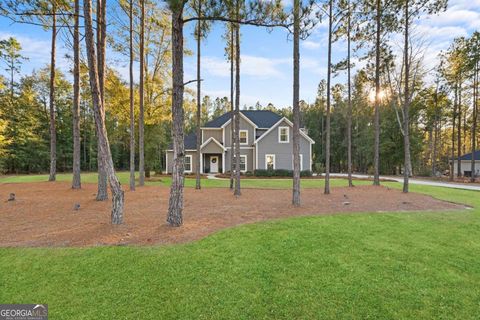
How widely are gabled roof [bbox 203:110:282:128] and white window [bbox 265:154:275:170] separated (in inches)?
166

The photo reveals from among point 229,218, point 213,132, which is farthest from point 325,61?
point 213,132

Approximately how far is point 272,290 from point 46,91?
43810mm

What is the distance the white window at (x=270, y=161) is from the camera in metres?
24.9

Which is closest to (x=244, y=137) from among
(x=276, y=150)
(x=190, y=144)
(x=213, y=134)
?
(x=213, y=134)

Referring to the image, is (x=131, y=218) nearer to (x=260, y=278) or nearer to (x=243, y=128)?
(x=260, y=278)

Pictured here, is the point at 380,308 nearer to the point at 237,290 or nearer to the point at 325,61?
the point at 237,290

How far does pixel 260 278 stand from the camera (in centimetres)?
368

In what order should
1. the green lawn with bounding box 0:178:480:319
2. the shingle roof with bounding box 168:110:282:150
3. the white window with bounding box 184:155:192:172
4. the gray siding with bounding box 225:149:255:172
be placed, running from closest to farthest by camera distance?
1. the green lawn with bounding box 0:178:480:319
2. the gray siding with bounding box 225:149:255:172
3. the white window with bounding box 184:155:192:172
4. the shingle roof with bounding box 168:110:282:150

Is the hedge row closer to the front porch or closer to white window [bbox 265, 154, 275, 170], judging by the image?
white window [bbox 265, 154, 275, 170]

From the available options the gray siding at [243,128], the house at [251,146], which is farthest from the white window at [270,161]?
the gray siding at [243,128]

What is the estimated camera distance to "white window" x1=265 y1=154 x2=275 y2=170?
24.9 meters

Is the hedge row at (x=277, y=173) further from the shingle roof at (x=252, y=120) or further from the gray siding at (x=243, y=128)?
the shingle roof at (x=252, y=120)

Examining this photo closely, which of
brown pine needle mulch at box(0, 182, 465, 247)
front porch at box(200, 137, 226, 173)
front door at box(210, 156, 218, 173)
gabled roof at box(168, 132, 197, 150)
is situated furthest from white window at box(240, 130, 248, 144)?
brown pine needle mulch at box(0, 182, 465, 247)

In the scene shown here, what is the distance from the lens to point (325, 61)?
498 inches
